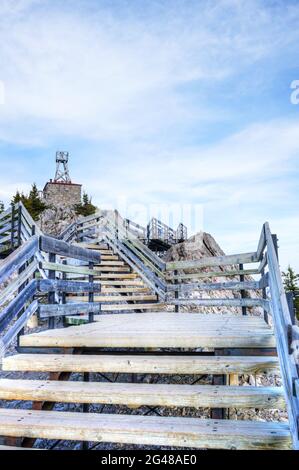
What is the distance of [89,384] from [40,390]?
42cm

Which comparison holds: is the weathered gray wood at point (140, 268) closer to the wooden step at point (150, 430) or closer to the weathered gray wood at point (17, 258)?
the weathered gray wood at point (17, 258)

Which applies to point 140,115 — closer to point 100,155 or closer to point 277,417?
point 100,155

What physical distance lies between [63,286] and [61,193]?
116 ft

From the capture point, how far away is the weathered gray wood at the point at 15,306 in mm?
3320

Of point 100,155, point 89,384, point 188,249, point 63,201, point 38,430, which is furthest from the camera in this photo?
point 63,201

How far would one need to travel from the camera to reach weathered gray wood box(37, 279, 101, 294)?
4117mm

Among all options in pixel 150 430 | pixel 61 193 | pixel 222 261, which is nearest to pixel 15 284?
pixel 150 430

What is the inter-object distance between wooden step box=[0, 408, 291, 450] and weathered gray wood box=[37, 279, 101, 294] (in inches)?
59.3

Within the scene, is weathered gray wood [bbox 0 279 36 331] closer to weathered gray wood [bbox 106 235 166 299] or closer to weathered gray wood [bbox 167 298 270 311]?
weathered gray wood [bbox 167 298 270 311]

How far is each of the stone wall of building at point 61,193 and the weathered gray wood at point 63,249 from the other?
32810 millimetres

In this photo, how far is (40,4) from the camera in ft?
32.7

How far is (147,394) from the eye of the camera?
282 cm

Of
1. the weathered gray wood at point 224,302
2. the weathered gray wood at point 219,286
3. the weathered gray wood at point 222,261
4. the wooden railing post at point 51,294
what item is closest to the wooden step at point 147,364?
the wooden railing post at point 51,294

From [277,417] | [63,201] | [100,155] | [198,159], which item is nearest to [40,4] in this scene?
[277,417]
